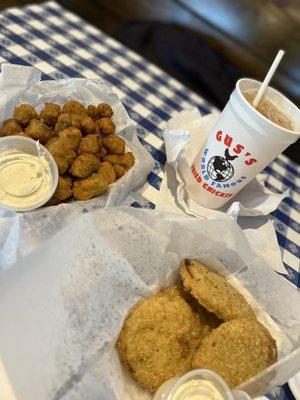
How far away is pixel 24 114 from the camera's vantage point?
912 millimetres

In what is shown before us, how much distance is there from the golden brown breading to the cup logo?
225mm

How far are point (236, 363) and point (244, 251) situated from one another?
0.22 m

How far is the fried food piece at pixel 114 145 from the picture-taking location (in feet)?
3.13

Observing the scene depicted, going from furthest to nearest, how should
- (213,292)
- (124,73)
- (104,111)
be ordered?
(124,73), (104,111), (213,292)

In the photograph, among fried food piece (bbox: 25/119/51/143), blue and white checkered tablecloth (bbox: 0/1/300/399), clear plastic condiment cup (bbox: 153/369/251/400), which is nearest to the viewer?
clear plastic condiment cup (bbox: 153/369/251/400)

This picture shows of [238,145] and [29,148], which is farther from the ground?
[238,145]

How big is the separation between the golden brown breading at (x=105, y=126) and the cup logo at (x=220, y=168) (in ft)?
0.74

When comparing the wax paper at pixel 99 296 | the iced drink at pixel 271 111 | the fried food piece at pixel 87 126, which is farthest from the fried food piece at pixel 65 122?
the iced drink at pixel 271 111

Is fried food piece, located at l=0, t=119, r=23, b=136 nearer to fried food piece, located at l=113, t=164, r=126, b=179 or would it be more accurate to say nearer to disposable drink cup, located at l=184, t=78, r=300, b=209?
fried food piece, located at l=113, t=164, r=126, b=179

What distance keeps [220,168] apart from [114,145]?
0.76 ft

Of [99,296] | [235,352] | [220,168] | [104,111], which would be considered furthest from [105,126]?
[235,352]

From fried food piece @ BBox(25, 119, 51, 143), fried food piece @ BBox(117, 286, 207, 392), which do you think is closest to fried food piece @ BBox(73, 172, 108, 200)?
fried food piece @ BBox(25, 119, 51, 143)

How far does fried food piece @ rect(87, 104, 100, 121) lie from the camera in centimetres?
99

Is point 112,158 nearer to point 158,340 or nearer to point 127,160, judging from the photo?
point 127,160
